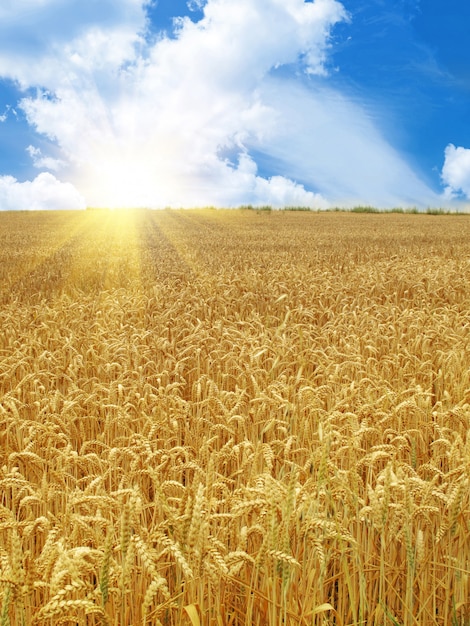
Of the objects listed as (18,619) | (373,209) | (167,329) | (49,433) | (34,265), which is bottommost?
(18,619)

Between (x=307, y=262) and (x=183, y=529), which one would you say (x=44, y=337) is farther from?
(x=307, y=262)

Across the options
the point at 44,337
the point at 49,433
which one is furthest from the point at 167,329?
the point at 49,433

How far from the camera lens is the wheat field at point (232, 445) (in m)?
1.81

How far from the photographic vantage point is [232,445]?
3.28 m

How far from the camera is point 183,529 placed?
5.30 feet

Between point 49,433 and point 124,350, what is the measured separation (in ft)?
6.88

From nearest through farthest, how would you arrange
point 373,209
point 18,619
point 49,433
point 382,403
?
point 18,619 → point 49,433 → point 382,403 → point 373,209

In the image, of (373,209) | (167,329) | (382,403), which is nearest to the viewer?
(382,403)

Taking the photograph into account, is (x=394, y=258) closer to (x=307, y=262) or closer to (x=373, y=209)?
(x=307, y=262)

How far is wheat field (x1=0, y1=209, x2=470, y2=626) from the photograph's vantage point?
1.81 m

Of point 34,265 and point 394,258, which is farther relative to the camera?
point 394,258

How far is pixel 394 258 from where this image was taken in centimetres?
1320

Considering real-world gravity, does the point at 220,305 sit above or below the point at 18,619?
above

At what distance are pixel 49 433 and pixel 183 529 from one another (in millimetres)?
1362
